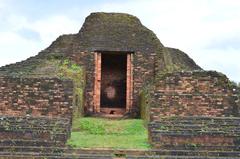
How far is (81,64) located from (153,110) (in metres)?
4.45

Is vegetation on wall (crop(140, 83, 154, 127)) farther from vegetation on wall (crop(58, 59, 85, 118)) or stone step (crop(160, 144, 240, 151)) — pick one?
stone step (crop(160, 144, 240, 151))

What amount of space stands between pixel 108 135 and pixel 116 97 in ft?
21.5

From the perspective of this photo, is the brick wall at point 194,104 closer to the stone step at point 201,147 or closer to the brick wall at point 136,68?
the stone step at point 201,147

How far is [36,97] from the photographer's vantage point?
1260 cm

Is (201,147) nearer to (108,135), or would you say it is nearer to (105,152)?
(105,152)

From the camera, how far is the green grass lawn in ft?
34.7

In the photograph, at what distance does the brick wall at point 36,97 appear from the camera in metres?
12.4

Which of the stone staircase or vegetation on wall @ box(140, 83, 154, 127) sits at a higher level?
vegetation on wall @ box(140, 83, 154, 127)

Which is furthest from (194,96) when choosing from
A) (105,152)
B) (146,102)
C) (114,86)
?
(114,86)

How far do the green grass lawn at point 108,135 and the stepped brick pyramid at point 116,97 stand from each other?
0.28 m

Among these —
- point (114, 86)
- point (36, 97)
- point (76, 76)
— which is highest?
point (76, 76)

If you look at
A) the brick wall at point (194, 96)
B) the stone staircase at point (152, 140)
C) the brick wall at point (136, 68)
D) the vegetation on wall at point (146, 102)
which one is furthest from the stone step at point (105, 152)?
the brick wall at point (136, 68)

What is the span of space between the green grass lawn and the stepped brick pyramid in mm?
276

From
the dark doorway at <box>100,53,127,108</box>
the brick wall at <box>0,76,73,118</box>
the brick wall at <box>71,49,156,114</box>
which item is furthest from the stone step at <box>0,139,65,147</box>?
the dark doorway at <box>100,53,127,108</box>
